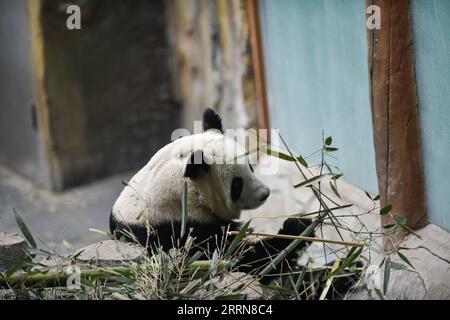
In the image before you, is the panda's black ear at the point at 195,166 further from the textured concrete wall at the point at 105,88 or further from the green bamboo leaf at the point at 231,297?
the textured concrete wall at the point at 105,88

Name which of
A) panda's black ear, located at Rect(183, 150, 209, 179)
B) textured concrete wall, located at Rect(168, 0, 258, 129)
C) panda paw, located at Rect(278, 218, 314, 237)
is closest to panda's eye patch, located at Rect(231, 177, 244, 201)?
panda's black ear, located at Rect(183, 150, 209, 179)

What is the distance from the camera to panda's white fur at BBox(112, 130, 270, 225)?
397cm

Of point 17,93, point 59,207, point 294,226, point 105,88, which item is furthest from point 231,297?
point 17,93

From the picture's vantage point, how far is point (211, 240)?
4047 mm

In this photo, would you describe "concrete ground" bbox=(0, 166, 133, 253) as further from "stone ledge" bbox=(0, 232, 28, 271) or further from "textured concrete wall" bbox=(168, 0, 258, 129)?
"stone ledge" bbox=(0, 232, 28, 271)

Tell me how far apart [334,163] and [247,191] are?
109 centimetres

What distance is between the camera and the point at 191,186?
13.3 feet

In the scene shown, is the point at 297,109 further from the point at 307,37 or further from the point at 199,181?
the point at 199,181

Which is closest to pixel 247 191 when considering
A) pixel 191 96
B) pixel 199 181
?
pixel 199 181

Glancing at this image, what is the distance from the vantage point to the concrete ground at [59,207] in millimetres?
7105

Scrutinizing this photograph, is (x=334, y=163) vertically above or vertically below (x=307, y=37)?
below

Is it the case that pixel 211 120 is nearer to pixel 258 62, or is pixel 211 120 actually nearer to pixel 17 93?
pixel 258 62

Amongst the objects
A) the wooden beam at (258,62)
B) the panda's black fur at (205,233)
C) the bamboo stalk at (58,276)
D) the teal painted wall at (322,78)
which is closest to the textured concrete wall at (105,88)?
the wooden beam at (258,62)

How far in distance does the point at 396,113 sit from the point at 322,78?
141cm
